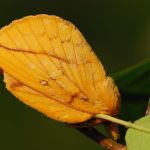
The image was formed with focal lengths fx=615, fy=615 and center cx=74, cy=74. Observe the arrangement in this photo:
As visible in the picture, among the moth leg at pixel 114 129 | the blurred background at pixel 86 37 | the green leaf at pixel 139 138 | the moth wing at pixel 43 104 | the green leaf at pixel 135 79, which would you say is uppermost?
the moth wing at pixel 43 104

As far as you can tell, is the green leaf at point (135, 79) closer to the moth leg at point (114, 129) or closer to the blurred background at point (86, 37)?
the moth leg at point (114, 129)

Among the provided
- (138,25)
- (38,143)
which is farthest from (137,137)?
(138,25)

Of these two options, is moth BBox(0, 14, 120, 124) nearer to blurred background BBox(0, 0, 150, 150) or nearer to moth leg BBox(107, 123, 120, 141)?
moth leg BBox(107, 123, 120, 141)

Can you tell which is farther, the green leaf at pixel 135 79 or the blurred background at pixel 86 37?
the blurred background at pixel 86 37

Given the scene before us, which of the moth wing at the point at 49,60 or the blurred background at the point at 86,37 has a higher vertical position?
the moth wing at the point at 49,60

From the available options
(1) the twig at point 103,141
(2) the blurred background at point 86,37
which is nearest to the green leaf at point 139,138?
(1) the twig at point 103,141

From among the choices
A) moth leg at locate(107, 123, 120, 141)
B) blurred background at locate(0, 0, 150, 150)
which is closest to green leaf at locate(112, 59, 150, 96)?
moth leg at locate(107, 123, 120, 141)

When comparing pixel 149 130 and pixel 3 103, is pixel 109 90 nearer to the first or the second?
pixel 149 130
